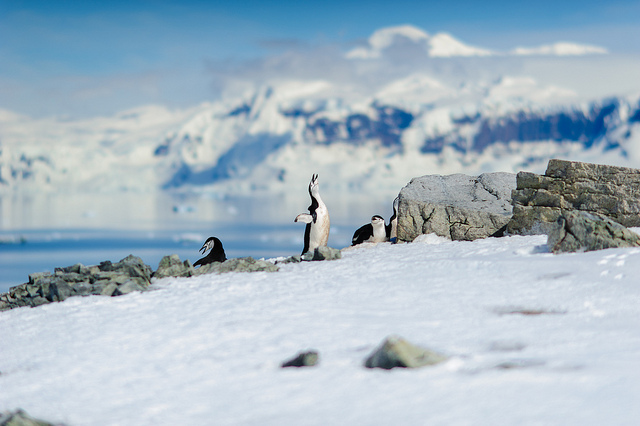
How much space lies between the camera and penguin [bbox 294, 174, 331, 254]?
10.0m

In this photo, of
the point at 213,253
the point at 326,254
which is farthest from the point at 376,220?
the point at 213,253

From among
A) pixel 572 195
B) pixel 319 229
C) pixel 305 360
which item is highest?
pixel 572 195

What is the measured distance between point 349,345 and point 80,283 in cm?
447

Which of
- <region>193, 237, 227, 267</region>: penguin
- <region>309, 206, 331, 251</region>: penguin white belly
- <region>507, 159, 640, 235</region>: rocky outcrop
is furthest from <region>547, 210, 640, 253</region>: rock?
<region>193, 237, 227, 267</region>: penguin

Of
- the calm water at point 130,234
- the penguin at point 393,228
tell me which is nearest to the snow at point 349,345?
the penguin at point 393,228

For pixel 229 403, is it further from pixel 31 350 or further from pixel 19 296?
pixel 19 296

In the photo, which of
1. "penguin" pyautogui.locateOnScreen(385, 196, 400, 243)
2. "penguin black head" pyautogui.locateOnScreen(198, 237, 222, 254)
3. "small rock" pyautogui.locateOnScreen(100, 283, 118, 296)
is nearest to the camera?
"small rock" pyautogui.locateOnScreen(100, 283, 118, 296)

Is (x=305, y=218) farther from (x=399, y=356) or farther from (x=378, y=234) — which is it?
(x=399, y=356)

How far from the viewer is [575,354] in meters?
4.00

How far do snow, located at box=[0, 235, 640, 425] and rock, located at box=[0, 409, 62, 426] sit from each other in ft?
0.59

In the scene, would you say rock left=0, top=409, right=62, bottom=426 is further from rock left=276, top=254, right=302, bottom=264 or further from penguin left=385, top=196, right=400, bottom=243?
penguin left=385, top=196, right=400, bottom=243

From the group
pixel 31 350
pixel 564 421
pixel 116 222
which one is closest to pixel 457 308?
pixel 564 421

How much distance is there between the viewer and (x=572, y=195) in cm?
934

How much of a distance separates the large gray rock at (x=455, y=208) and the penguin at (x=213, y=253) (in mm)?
3270
